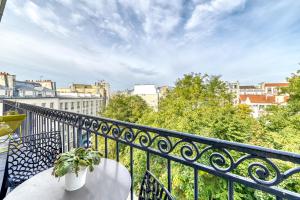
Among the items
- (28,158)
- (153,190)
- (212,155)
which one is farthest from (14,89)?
(212,155)

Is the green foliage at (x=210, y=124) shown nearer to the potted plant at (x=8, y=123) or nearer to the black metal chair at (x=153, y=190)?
the black metal chair at (x=153, y=190)

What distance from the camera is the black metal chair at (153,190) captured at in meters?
0.77

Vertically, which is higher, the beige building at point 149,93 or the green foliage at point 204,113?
the beige building at point 149,93

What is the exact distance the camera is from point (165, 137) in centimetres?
99

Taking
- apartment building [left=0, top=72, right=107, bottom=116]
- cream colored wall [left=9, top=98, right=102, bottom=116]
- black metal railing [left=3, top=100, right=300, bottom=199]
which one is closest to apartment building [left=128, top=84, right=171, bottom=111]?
cream colored wall [left=9, top=98, right=102, bottom=116]

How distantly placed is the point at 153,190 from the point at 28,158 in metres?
1.39

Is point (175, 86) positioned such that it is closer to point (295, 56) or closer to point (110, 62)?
point (110, 62)

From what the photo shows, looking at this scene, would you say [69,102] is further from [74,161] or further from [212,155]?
[212,155]

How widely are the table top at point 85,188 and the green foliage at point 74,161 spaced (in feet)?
0.33

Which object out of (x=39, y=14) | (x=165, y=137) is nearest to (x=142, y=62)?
(x=39, y=14)

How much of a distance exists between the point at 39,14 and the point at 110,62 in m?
13.5

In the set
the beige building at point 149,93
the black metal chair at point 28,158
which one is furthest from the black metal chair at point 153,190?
the beige building at point 149,93

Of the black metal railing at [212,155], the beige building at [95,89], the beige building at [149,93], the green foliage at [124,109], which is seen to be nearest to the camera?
the black metal railing at [212,155]

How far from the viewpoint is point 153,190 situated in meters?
0.85
